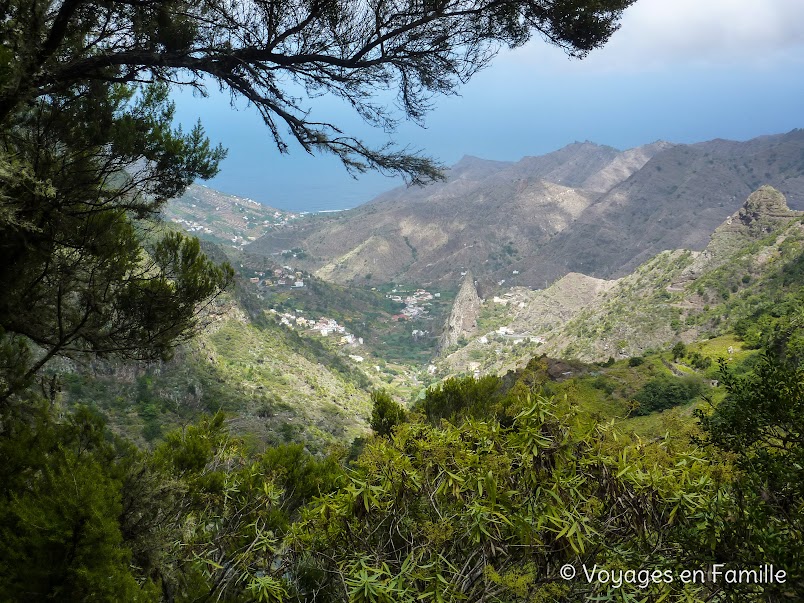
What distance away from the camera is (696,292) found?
38531mm

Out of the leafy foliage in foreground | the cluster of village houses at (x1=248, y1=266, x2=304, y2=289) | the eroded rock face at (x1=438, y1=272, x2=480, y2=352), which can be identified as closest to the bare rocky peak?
the eroded rock face at (x1=438, y1=272, x2=480, y2=352)

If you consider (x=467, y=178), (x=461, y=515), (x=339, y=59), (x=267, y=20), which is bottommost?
(x=461, y=515)

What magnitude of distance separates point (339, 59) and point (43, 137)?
208 centimetres

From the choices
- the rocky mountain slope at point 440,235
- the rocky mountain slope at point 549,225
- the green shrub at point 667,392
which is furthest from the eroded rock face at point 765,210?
the rocky mountain slope at point 440,235

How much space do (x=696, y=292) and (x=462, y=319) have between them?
42024 millimetres

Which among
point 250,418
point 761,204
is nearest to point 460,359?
point 761,204

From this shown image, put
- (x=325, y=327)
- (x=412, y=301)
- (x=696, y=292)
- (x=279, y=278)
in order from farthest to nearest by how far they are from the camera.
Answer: (x=412, y=301) < (x=279, y=278) < (x=325, y=327) < (x=696, y=292)

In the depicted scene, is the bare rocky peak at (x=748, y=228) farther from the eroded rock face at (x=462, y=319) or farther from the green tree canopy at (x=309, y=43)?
the green tree canopy at (x=309, y=43)

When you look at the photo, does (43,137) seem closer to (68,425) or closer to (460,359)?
(68,425)

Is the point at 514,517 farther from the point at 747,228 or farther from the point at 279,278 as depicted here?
the point at 279,278

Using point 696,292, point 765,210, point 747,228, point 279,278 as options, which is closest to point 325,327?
point 279,278

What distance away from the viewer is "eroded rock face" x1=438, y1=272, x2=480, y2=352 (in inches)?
2950

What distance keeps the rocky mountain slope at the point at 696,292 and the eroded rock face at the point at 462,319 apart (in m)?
14.9

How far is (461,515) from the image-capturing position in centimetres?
156
